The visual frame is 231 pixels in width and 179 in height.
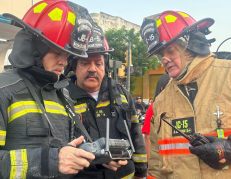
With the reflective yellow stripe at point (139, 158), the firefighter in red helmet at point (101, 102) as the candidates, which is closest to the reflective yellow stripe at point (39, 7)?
the firefighter in red helmet at point (101, 102)

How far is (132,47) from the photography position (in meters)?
20.7

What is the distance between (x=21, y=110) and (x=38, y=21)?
0.81 meters

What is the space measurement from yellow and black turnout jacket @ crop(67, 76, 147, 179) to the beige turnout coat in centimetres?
42

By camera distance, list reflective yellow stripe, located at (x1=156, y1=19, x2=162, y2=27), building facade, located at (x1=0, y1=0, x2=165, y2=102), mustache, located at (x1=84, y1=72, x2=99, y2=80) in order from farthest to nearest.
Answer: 1. building facade, located at (x1=0, y1=0, x2=165, y2=102)
2. mustache, located at (x1=84, y1=72, x2=99, y2=80)
3. reflective yellow stripe, located at (x1=156, y1=19, x2=162, y2=27)

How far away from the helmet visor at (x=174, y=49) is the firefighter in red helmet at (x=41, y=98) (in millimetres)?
877

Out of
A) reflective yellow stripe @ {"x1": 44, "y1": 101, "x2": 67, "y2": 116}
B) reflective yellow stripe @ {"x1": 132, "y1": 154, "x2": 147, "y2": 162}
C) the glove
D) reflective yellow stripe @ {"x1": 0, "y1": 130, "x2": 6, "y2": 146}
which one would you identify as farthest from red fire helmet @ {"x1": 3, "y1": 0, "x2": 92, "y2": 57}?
reflective yellow stripe @ {"x1": 132, "y1": 154, "x2": 147, "y2": 162}

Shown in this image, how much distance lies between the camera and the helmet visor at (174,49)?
237 cm

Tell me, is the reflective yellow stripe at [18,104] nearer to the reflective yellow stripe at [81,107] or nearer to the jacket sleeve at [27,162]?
the jacket sleeve at [27,162]

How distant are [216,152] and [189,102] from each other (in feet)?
1.86

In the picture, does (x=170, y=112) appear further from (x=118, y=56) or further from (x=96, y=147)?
(x=118, y=56)

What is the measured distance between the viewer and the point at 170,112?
2412 millimetres

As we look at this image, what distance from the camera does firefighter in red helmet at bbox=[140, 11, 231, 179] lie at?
1967 mm

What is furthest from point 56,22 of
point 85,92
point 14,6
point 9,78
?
point 14,6

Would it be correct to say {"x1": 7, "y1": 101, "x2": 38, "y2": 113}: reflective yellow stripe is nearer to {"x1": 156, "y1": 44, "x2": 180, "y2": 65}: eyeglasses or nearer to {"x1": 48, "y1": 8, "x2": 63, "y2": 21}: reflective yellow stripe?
{"x1": 48, "y1": 8, "x2": 63, "y2": 21}: reflective yellow stripe
